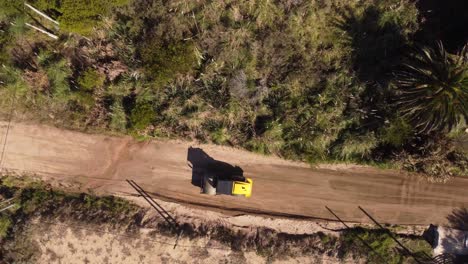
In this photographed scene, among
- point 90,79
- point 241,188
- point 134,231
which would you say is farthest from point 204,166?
point 90,79

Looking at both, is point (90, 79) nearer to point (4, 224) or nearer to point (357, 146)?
point (4, 224)

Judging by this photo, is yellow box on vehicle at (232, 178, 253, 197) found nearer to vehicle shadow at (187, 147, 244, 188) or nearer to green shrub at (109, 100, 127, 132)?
vehicle shadow at (187, 147, 244, 188)

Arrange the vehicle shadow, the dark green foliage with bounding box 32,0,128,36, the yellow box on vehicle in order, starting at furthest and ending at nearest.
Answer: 1. the vehicle shadow
2. the yellow box on vehicle
3. the dark green foliage with bounding box 32,0,128,36

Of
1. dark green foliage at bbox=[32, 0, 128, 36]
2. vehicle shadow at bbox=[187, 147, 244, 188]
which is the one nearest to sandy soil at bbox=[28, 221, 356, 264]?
vehicle shadow at bbox=[187, 147, 244, 188]

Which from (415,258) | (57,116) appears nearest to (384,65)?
(415,258)

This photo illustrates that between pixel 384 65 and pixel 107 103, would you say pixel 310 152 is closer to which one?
pixel 384 65

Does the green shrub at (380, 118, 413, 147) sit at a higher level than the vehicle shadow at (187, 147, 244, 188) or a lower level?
higher

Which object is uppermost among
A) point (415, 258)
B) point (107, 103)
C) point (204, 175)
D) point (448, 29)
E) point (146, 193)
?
point (448, 29)
